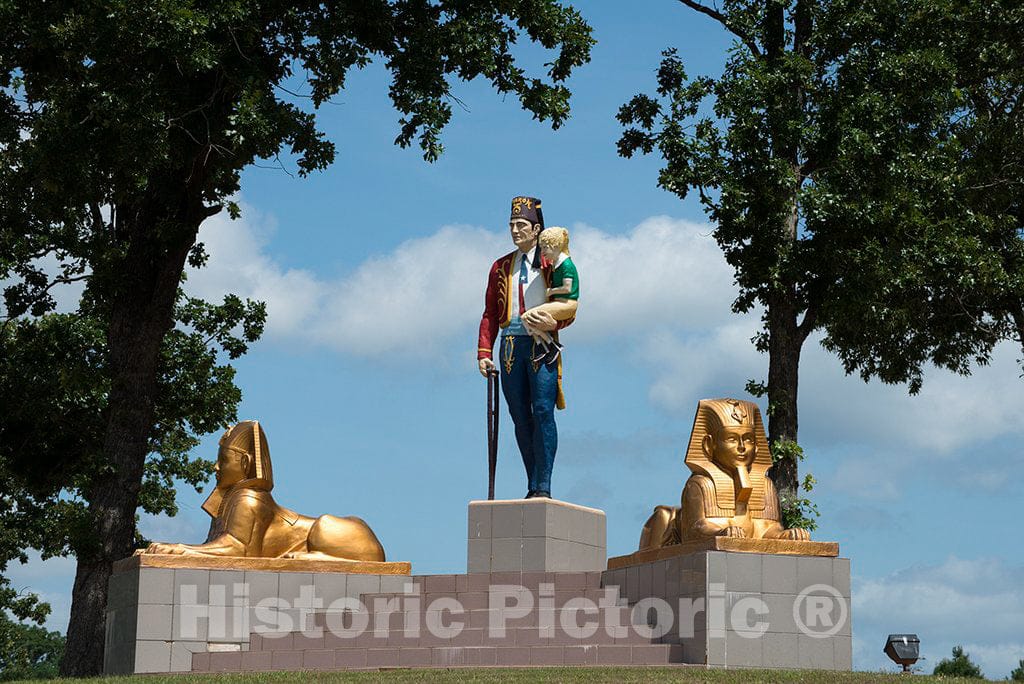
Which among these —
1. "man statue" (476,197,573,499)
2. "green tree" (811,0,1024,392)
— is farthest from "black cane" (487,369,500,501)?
"green tree" (811,0,1024,392)

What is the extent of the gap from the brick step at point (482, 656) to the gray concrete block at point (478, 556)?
1882 mm

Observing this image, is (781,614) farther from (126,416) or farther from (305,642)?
(126,416)

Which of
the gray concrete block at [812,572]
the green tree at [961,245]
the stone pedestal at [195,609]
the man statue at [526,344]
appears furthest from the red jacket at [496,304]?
the green tree at [961,245]

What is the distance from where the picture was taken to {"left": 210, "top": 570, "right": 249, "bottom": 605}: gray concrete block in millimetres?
14102

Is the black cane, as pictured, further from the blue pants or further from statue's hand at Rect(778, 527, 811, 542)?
statue's hand at Rect(778, 527, 811, 542)

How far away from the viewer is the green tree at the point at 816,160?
19031 mm

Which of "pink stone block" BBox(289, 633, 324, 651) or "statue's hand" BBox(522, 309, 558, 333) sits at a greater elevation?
"statue's hand" BBox(522, 309, 558, 333)

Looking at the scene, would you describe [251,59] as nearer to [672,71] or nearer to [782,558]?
[672,71]

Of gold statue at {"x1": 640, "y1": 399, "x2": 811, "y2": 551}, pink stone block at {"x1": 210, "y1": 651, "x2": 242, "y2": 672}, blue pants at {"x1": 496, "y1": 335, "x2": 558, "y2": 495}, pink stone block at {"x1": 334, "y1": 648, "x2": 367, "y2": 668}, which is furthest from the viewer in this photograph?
blue pants at {"x1": 496, "y1": 335, "x2": 558, "y2": 495}

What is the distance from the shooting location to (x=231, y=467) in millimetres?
14828

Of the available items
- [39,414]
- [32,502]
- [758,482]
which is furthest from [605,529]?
[32,502]

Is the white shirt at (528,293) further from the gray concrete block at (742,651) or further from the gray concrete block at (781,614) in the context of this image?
the gray concrete block at (742,651)

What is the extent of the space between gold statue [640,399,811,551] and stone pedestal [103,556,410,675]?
3.48 meters

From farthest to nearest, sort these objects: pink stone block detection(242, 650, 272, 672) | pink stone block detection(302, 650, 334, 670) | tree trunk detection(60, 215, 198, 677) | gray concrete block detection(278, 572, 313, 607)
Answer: tree trunk detection(60, 215, 198, 677) < gray concrete block detection(278, 572, 313, 607) < pink stone block detection(242, 650, 272, 672) < pink stone block detection(302, 650, 334, 670)
